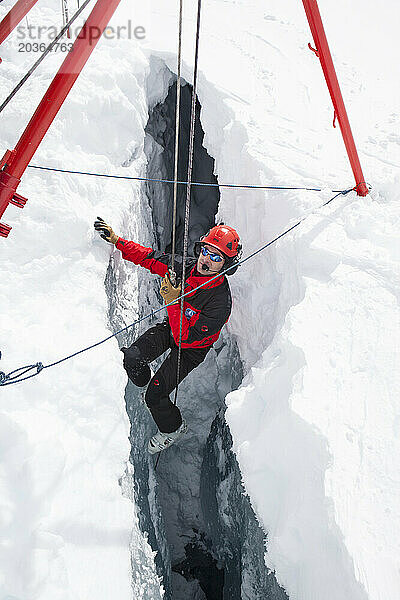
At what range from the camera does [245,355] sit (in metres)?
4.35

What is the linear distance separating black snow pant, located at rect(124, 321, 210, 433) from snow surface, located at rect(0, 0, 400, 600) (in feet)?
1.57

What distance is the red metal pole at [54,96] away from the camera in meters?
2.11

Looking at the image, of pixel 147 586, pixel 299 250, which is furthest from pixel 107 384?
pixel 299 250

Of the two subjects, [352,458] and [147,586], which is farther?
[147,586]

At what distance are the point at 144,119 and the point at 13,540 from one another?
4.64 meters

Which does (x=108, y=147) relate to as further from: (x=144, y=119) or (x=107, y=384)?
(x=107, y=384)

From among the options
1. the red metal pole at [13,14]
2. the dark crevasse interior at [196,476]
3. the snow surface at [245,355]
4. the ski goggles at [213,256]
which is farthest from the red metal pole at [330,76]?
Result: the dark crevasse interior at [196,476]

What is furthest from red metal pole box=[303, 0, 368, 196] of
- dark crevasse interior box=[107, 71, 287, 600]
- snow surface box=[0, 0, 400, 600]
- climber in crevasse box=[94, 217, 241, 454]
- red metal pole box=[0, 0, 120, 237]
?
dark crevasse interior box=[107, 71, 287, 600]

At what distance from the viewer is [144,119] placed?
5312mm

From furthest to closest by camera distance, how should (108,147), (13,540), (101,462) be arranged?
(108,147)
(101,462)
(13,540)

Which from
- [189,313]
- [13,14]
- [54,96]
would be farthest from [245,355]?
[13,14]

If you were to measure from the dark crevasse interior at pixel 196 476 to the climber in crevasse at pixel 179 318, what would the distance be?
0.23 m

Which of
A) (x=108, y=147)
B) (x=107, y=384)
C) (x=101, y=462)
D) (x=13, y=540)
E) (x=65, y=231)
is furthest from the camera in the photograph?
(x=108, y=147)

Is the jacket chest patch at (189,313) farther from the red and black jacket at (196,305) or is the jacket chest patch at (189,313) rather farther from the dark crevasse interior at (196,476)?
the dark crevasse interior at (196,476)
